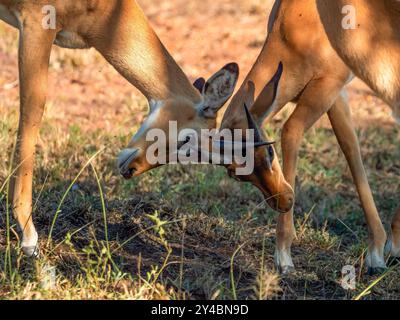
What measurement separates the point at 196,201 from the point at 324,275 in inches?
66.9

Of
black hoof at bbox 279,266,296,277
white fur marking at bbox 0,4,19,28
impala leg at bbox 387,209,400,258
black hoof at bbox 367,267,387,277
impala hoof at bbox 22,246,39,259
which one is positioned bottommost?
black hoof at bbox 367,267,387,277

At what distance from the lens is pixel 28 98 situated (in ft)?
19.1

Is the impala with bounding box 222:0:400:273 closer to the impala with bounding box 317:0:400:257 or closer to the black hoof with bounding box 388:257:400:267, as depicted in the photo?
the black hoof with bounding box 388:257:400:267

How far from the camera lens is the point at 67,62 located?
9664mm

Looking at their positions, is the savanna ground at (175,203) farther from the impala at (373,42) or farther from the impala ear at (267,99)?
the impala at (373,42)

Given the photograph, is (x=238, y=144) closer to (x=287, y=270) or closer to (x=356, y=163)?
(x=287, y=270)

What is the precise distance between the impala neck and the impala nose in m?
0.36

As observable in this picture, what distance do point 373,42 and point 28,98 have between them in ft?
7.05

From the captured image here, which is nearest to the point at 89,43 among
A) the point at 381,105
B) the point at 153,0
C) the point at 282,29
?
the point at 282,29

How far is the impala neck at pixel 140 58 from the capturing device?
5922mm

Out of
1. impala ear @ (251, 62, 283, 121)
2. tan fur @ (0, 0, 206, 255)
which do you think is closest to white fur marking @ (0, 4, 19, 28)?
tan fur @ (0, 0, 206, 255)

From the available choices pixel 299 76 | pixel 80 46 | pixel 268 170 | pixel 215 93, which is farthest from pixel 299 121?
pixel 80 46

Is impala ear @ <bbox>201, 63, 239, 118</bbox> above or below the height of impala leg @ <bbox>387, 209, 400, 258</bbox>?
above

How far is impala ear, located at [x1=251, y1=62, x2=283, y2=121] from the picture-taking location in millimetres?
6105
